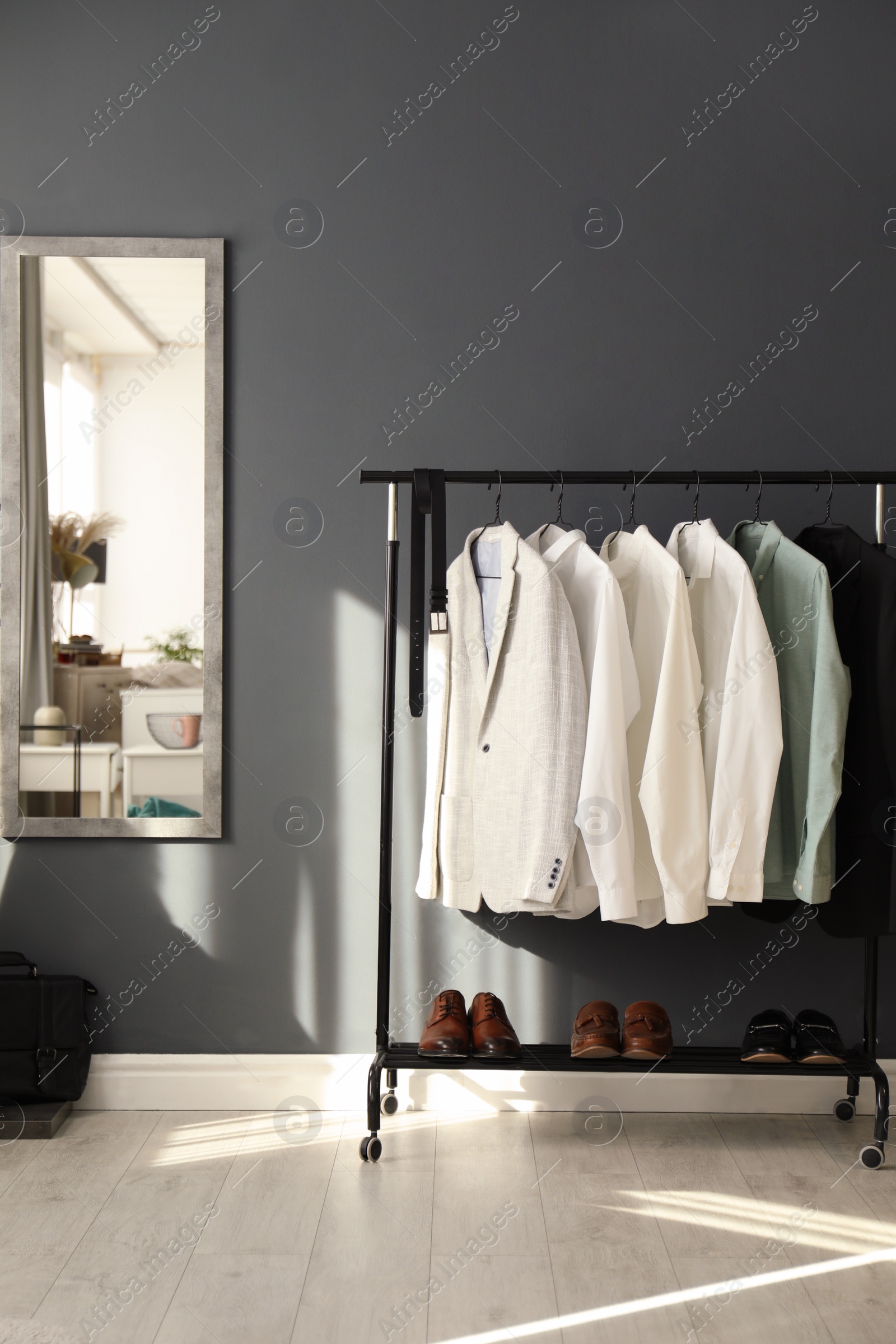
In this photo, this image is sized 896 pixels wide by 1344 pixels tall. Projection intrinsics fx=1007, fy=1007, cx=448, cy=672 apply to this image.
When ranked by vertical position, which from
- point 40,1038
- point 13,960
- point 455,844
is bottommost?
point 40,1038

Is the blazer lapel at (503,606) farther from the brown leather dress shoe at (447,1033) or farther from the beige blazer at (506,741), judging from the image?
the brown leather dress shoe at (447,1033)

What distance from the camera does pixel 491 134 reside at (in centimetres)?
265

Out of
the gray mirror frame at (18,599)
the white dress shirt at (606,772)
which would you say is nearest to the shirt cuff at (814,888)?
the white dress shirt at (606,772)

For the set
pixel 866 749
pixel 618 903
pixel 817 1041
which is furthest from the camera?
pixel 817 1041

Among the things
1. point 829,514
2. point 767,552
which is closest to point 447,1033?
point 767,552

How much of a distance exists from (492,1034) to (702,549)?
122 cm

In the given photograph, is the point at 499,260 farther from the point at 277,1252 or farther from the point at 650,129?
the point at 277,1252

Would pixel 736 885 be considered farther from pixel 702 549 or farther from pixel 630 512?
pixel 630 512

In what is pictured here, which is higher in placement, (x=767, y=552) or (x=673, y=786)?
(x=767, y=552)

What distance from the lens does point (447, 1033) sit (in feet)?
7.63

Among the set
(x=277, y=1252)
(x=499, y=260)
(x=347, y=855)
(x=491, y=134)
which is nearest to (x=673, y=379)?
(x=499, y=260)

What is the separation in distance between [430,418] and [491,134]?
30.0 inches

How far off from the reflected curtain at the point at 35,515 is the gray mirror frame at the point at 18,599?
17mm

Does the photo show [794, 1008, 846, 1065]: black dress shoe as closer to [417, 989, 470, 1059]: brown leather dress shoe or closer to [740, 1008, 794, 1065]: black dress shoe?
[740, 1008, 794, 1065]: black dress shoe
